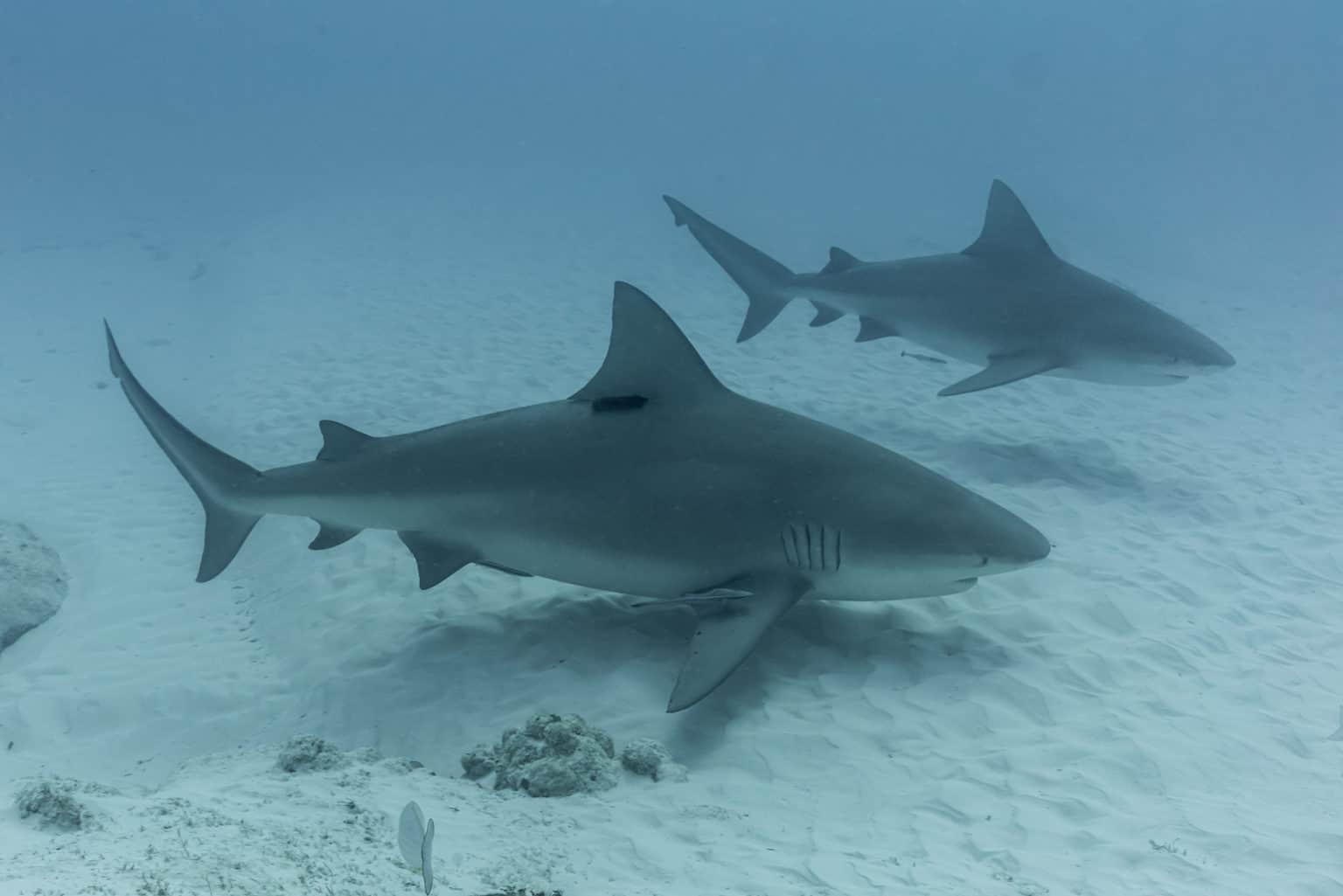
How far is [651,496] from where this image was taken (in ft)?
15.2

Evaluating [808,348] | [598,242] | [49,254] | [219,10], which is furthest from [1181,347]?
[219,10]

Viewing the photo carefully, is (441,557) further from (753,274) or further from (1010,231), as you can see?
(1010,231)

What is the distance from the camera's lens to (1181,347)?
7.87m

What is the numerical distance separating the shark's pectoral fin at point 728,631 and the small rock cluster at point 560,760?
0.27 meters

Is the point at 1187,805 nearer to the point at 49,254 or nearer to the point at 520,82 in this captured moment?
the point at 49,254

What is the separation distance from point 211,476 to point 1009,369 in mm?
6615

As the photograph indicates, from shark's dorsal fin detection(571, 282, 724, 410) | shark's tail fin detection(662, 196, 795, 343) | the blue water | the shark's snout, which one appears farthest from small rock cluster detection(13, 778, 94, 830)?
shark's tail fin detection(662, 196, 795, 343)

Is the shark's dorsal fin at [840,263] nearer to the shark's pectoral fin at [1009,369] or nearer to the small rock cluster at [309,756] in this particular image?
the shark's pectoral fin at [1009,369]

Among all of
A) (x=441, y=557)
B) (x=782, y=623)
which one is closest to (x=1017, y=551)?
(x=782, y=623)

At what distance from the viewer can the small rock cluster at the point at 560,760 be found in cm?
364

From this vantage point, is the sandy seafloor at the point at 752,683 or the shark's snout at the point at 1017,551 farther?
the shark's snout at the point at 1017,551

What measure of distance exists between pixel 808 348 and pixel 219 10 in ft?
598

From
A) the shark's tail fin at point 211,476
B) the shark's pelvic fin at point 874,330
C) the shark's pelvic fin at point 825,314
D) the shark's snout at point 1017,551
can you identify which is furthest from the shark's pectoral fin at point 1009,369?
the shark's tail fin at point 211,476

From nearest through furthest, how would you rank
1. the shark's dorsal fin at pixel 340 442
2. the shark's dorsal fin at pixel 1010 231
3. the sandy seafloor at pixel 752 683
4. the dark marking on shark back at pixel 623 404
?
1. the sandy seafloor at pixel 752 683
2. the dark marking on shark back at pixel 623 404
3. the shark's dorsal fin at pixel 340 442
4. the shark's dorsal fin at pixel 1010 231
